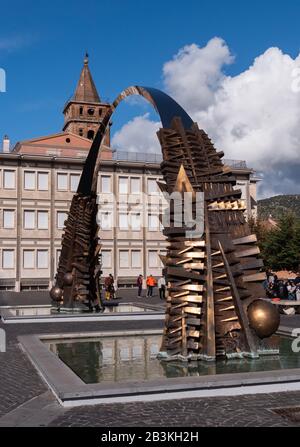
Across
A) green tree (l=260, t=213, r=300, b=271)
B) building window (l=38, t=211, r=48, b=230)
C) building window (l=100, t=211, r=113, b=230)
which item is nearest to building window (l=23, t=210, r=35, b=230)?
building window (l=38, t=211, r=48, b=230)

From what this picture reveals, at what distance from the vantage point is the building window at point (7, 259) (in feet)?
151

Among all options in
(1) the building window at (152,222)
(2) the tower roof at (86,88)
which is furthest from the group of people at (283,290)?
(2) the tower roof at (86,88)

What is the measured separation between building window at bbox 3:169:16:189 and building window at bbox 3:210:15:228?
213cm

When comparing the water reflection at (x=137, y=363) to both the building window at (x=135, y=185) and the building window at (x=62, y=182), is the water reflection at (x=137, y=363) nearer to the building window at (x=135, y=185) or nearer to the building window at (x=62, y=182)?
the building window at (x=62, y=182)

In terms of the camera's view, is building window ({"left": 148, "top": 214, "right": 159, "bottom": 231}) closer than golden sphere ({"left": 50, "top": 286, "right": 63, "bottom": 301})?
No

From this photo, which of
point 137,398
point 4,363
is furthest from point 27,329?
point 137,398

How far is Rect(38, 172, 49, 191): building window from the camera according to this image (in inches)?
1876

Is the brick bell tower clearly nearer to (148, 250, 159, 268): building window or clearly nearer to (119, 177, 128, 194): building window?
(119, 177, 128, 194): building window

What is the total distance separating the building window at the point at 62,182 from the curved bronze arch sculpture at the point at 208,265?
1467 inches

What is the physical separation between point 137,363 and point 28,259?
3828 cm

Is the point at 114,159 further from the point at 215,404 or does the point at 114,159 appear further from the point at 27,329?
the point at 215,404

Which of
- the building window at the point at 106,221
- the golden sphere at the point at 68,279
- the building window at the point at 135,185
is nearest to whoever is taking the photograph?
the golden sphere at the point at 68,279

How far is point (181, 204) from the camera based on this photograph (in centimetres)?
1052

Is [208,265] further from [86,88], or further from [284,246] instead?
[86,88]
